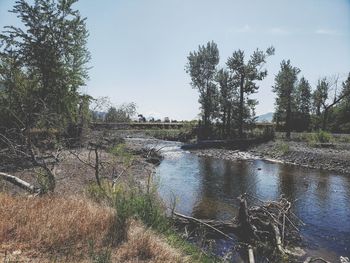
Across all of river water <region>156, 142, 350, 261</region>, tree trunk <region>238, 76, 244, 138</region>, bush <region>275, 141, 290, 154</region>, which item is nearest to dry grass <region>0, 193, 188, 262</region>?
river water <region>156, 142, 350, 261</region>

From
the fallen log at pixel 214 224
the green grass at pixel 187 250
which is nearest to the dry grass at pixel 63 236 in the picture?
the green grass at pixel 187 250

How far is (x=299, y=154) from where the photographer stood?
3052 cm

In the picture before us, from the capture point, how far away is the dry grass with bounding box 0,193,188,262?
5.07 m

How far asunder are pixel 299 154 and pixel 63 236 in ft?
92.0

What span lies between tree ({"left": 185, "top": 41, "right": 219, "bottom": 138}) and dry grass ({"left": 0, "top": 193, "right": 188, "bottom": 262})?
44562 mm

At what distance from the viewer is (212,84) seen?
2016 inches

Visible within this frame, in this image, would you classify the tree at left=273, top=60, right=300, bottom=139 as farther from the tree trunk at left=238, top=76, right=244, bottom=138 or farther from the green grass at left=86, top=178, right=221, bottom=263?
the green grass at left=86, top=178, right=221, bottom=263

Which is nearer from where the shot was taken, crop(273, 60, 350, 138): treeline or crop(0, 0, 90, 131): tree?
crop(0, 0, 90, 131): tree

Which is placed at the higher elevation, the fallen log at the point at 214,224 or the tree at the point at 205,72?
the tree at the point at 205,72

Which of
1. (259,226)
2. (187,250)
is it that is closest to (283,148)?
(259,226)

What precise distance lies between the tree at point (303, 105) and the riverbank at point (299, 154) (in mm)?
19926

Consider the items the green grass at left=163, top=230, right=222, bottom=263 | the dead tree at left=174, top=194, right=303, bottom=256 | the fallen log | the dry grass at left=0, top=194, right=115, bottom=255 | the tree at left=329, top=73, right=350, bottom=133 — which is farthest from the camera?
the tree at left=329, top=73, right=350, bottom=133

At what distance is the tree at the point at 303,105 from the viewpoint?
56812 mm

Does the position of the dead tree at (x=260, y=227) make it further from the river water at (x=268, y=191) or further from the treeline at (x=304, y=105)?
the treeline at (x=304, y=105)
